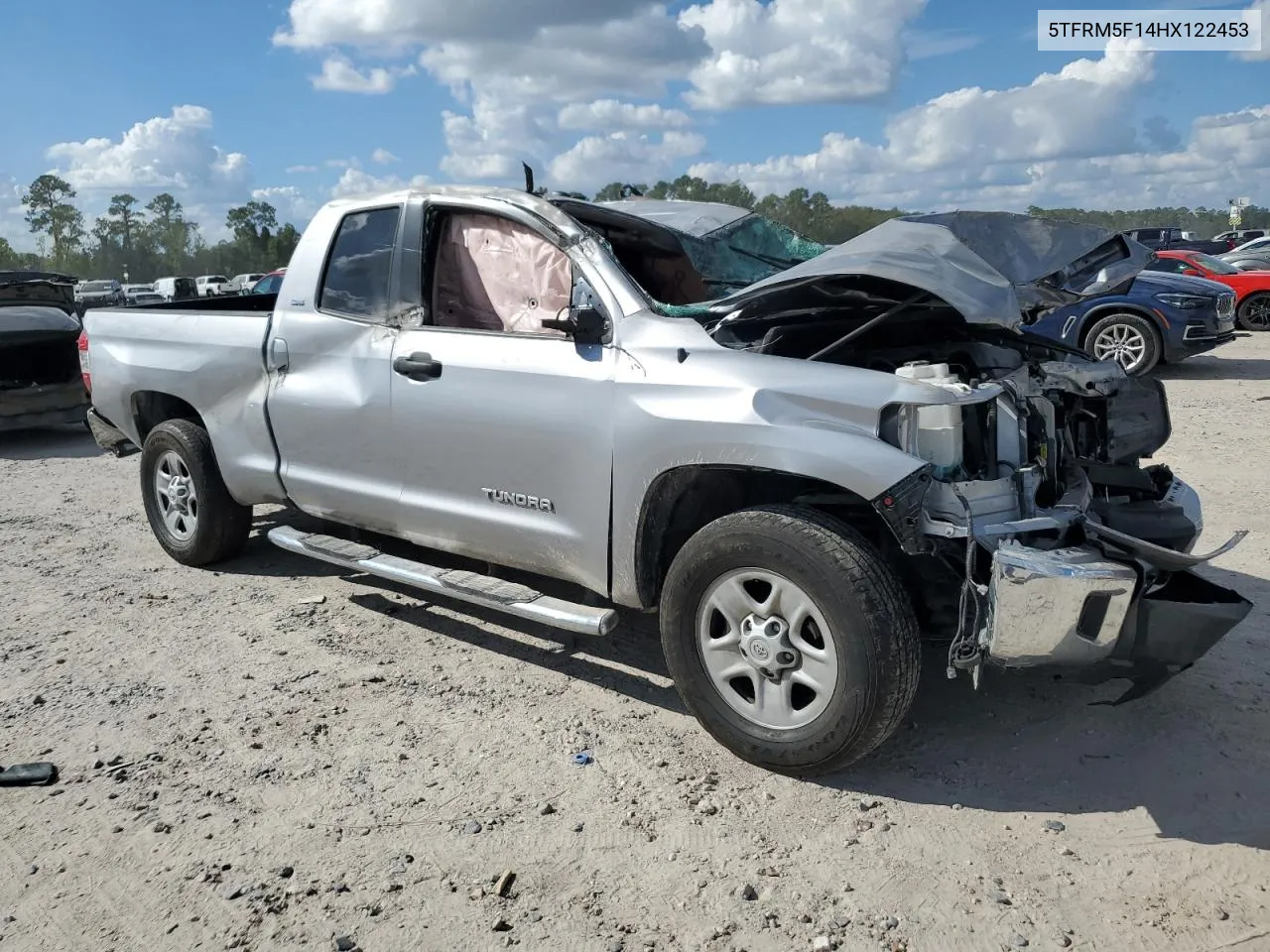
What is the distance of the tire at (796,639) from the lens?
10.7 feet

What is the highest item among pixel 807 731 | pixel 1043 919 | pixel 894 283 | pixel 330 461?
pixel 894 283

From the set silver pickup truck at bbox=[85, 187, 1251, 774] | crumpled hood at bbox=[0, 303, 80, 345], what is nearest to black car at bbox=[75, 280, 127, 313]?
crumpled hood at bbox=[0, 303, 80, 345]

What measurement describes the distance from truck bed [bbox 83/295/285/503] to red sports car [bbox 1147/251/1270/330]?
48.3 feet

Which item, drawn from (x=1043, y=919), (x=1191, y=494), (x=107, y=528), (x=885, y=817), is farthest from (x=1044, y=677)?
(x=107, y=528)

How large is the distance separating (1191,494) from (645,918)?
2996 millimetres

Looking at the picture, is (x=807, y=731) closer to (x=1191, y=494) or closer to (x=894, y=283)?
(x=894, y=283)

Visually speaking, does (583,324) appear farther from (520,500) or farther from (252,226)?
(252,226)

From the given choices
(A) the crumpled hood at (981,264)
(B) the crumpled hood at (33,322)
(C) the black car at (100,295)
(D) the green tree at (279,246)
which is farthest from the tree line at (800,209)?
(D) the green tree at (279,246)

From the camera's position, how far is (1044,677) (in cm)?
427

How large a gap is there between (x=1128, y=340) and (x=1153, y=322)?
328 mm

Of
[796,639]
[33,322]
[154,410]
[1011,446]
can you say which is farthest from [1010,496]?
[33,322]

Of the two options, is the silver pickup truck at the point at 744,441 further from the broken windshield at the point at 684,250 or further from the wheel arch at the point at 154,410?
the wheel arch at the point at 154,410

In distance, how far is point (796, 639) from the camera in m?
3.44

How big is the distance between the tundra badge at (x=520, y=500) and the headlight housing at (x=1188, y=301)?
10.3 metres
